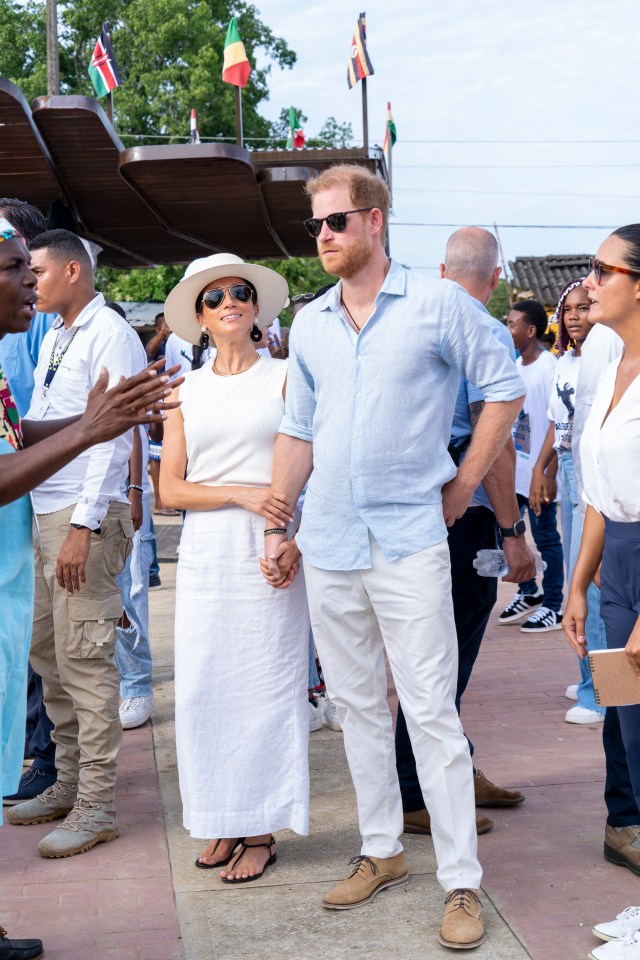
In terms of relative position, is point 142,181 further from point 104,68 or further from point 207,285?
point 104,68

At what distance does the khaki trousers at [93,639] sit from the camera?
177 inches

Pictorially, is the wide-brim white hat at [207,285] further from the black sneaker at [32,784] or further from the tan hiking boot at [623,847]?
the tan hiking boot at [623,847]

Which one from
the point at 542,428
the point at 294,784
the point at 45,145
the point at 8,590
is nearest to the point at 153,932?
the point at 294,784

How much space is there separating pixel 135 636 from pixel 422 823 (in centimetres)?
228

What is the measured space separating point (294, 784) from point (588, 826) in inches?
47.0

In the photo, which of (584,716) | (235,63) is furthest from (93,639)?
(235,63)

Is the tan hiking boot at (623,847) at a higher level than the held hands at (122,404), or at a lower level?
lower

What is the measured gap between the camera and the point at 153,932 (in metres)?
3.66

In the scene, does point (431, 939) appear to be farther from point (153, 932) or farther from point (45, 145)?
point (45, 145)

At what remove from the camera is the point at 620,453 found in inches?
135

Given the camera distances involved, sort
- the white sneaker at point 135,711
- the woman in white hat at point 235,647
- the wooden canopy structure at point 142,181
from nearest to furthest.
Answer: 1. the woman in white hat at point 235,647
2. the white sneaker at point 135,711
3. the wooden canopy structure at point 142,181

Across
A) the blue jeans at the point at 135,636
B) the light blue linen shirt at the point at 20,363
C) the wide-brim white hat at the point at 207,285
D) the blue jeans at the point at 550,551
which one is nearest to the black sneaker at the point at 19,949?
the wide-brim white hat at the point at 207,285

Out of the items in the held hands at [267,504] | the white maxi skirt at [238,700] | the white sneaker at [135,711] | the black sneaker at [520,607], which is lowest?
the black sneaker at [520,607]

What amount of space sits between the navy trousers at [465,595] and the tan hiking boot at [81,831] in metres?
1.16
